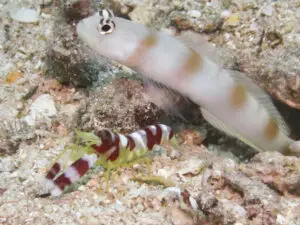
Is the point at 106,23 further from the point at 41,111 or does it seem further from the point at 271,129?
the point at 271,129

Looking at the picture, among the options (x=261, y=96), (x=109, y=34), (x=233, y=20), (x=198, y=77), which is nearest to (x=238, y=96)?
(x=261, y=96)

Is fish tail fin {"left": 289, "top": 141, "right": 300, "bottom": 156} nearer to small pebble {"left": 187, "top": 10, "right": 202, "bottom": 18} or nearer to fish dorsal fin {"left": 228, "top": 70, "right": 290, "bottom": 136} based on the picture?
fish dorsal fin {"left": 228, "top": 70, "right": 290, "bottom": 136}

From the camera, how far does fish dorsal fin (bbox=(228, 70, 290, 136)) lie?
312 centimetres

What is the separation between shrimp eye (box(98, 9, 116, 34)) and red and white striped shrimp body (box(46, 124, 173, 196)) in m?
0.83

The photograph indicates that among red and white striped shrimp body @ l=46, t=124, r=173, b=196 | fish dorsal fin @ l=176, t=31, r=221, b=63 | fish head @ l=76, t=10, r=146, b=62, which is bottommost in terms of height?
red and white striped shrimp body @ l=46, t=124, r=173, b=196

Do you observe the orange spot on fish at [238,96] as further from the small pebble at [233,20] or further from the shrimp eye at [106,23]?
the shrimp eye at [106,23]

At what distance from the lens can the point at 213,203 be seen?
2.21m

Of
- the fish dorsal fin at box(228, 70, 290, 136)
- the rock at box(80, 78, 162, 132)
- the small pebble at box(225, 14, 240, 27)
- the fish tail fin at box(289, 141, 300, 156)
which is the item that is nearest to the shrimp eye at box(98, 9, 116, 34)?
the rock at box(80, 78, 162, 132)

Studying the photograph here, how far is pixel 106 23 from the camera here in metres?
2.68

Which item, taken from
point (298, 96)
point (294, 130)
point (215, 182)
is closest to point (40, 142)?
point (215, 182)

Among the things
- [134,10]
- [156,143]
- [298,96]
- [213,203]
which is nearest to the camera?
[213,203]

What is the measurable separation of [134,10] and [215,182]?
7.51 ft

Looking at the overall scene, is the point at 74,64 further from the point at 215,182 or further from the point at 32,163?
the point at 215,182

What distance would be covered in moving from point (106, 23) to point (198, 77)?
901 millimetres
